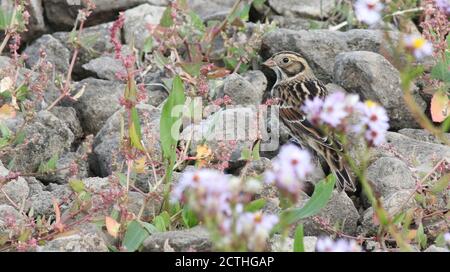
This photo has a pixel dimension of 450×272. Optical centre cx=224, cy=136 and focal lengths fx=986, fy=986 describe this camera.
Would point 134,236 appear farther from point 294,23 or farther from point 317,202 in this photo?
point 294,23

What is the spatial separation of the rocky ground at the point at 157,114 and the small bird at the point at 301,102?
5.6 inches

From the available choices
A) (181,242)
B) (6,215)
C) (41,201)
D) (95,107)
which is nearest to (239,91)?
(95,107)

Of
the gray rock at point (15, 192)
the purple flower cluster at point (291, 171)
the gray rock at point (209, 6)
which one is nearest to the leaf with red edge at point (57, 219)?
the gray rock at point (15, 192)

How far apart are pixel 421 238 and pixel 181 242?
4.07ft

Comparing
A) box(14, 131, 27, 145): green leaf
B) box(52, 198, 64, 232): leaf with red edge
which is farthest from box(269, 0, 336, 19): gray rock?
box(52, 198, 64, 232): leaf with red edge

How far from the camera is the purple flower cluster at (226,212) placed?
9.66 feet

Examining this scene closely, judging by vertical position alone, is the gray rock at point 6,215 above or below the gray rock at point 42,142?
above

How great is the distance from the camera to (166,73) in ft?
22.7

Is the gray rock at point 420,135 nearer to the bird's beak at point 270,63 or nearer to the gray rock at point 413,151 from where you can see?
the gray rock at point 413,151

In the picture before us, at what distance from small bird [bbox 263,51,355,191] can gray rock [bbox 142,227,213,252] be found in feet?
4.81

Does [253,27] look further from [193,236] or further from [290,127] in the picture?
[193,236]

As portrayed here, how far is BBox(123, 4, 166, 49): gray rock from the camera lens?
746cm

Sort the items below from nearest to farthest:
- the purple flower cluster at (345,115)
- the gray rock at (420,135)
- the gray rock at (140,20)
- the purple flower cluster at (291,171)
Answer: the purple flower cluster at (291,171) < the purple flower cluster at (345,115) < the gray rock at (420,135) < the gray rock at (140,20)

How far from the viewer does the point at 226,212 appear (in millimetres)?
3049
